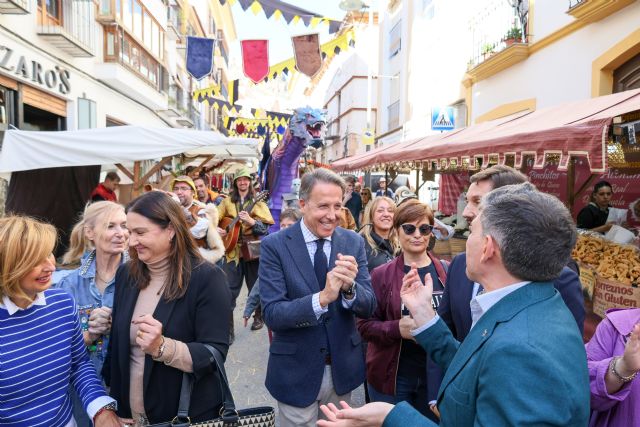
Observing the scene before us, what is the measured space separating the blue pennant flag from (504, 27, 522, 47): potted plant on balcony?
769cm

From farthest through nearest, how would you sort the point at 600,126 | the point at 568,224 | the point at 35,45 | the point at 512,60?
the point at 512,60 < the point at 35,45 < the point at 600,126 < the point at 568,224

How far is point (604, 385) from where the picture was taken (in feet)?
5.37

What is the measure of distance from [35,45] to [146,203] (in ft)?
31.5

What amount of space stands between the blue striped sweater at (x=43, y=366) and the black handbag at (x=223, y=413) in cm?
34

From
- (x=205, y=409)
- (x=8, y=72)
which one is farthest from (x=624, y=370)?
(x=8, y=72)

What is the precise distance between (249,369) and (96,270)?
2601 millimetres

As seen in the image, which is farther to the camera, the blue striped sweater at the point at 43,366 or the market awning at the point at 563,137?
the market awning at the point at 563,137

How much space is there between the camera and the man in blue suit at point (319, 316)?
94.3 inches

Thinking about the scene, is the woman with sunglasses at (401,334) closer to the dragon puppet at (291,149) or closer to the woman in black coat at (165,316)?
the woman in black coat at (165,316)

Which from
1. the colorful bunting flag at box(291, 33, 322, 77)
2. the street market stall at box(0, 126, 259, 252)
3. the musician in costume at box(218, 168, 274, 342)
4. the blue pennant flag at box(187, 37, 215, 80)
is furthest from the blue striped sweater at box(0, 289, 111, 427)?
the blue pennant flag at box(187, 37, 215, 80)

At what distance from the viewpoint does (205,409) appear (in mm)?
2086

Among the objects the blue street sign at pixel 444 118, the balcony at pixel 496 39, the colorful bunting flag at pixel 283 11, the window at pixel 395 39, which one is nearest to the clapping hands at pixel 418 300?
the colorful bunting flag at pixel 283 11

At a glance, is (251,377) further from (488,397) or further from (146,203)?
(488,397)

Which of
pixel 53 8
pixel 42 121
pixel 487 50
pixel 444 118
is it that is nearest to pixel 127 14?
pixel 53 8
